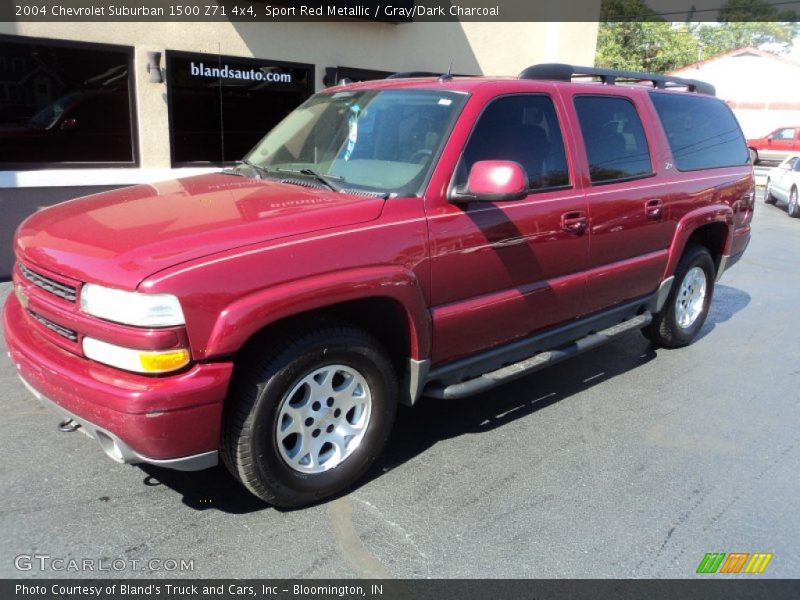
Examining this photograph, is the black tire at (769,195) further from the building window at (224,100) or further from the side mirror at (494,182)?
the side mirror at (494,182)

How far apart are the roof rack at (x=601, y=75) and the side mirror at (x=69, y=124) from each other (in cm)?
534

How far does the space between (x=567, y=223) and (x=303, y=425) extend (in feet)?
6.45

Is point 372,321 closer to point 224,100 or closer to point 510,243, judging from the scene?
point 510,243

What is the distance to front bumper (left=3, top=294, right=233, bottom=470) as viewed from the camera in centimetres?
264

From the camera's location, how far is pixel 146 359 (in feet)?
8.63

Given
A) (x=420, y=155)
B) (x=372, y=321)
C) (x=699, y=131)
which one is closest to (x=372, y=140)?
(x=420, y=155)

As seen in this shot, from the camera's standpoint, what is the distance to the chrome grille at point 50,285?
113 inches

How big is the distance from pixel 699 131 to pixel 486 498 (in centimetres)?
365

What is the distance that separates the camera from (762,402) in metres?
4.72

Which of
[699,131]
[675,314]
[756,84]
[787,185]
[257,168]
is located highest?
[756,84]

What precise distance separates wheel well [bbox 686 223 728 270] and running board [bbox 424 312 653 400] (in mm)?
1036

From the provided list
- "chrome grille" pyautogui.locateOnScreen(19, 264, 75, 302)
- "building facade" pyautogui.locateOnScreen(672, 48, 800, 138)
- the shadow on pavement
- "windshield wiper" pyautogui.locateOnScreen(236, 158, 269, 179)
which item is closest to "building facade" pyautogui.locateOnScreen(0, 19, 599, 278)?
"windshield wiper" pyautogui.locateOnScreen(236, 158, 269, 179)

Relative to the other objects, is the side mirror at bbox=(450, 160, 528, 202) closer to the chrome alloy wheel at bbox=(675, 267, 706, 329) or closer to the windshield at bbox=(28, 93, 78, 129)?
the chrome alloy wheel at bbox=(675, 267, 706, 329)
